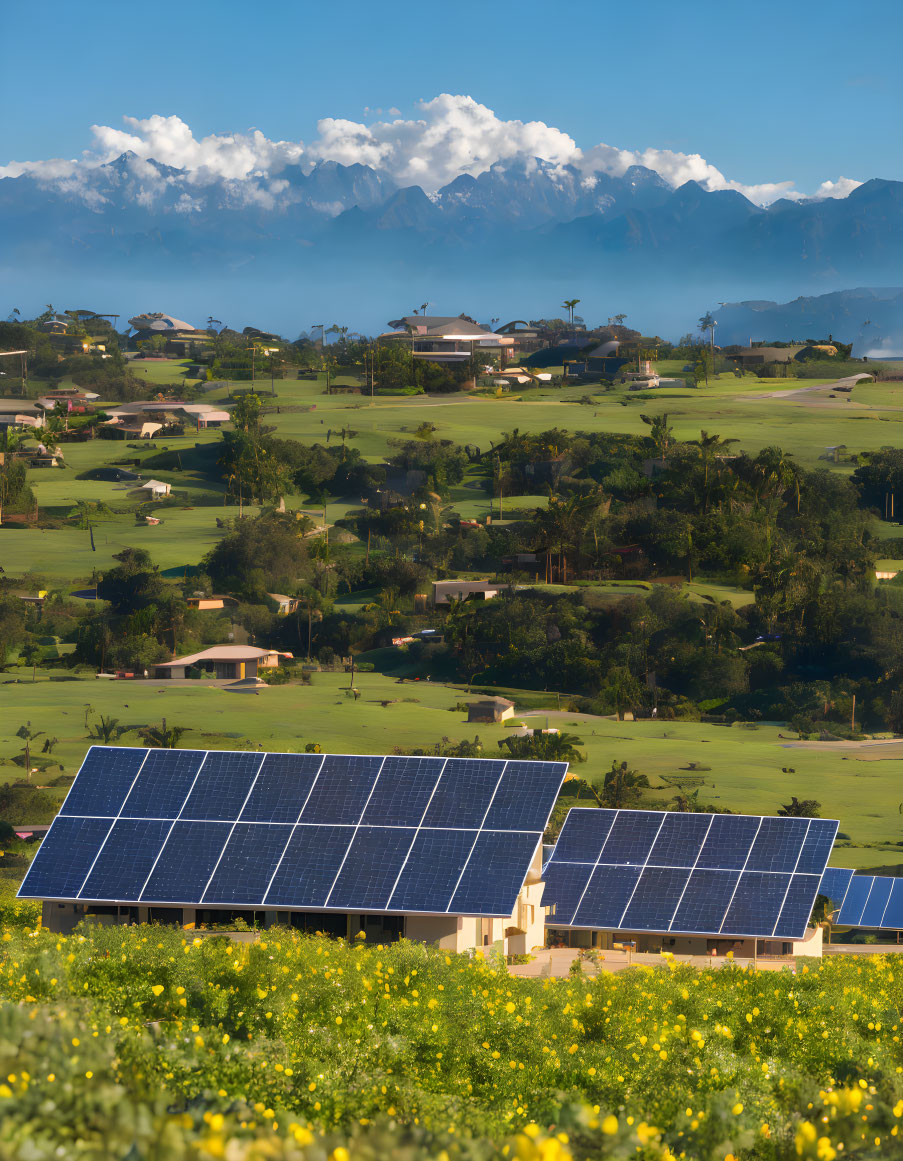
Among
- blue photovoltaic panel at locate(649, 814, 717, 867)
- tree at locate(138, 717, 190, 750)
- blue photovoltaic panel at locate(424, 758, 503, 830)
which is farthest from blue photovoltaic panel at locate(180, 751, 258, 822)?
tree at locate(138, 717, 190, 750)

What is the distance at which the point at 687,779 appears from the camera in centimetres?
5459

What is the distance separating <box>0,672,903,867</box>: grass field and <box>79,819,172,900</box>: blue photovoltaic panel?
26.4m

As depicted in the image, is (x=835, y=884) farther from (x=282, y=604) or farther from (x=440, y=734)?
(x=282, y=604)

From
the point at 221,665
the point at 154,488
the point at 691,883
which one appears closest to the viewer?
the point at 691,883

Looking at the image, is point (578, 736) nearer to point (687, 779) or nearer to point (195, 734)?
point (687, 779)

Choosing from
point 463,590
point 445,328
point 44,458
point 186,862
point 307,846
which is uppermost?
point 445,328

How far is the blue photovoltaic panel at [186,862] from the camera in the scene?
26045 millimetres

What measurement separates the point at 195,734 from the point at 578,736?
17.0 m

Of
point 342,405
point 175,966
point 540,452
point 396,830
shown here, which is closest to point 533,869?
point 396,830

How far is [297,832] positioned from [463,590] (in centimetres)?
6145

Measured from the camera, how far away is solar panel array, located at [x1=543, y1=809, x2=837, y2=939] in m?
27.9

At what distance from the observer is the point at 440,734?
61688 millimetres

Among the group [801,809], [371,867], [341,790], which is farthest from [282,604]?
[371,867]

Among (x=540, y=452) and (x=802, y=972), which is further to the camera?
(x=540, y=452)
